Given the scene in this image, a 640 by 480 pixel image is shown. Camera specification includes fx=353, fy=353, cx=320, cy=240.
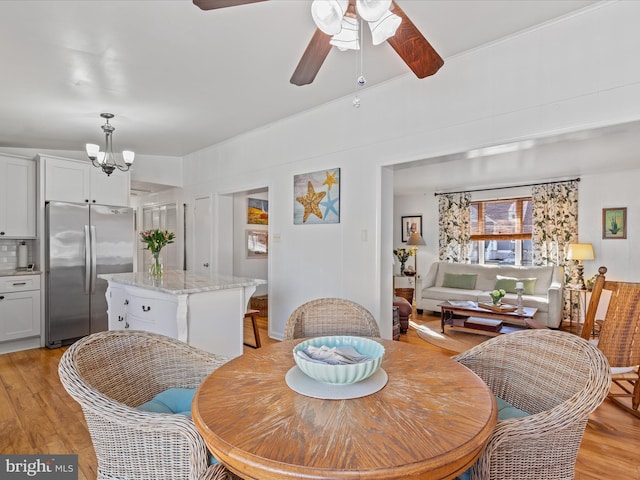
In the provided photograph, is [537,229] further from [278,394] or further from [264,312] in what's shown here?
[278,394]

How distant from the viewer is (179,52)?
256cm

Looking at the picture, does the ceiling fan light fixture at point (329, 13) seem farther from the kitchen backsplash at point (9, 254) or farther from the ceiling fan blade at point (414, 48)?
the kitchen backsplash at point (9, 254)

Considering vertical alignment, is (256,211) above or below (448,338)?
above

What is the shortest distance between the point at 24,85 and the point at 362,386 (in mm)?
3644

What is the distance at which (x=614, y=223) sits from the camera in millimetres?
5469

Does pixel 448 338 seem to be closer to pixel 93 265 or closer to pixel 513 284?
pixel 513 284

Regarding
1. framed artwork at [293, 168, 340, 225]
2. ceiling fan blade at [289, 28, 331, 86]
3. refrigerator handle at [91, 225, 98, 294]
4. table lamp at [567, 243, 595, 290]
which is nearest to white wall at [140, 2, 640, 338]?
framed artwork at [293, 168, 340, 225]

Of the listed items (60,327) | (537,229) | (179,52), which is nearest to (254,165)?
(179,52)

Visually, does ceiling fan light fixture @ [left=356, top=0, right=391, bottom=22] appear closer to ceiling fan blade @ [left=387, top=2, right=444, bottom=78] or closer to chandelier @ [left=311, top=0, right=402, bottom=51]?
chandelier @ [left=311, top=0, right=402, bottom=51]

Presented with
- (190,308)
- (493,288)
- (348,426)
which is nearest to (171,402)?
(348,426)

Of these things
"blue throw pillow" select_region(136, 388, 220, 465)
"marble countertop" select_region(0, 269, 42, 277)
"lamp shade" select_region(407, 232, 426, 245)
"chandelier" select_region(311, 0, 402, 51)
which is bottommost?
"blue throw pillow" select_region(136, 388, 220, 465)

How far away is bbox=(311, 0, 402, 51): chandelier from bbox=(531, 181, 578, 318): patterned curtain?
5.75 meters

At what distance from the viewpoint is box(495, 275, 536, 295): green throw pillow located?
5.46 meters

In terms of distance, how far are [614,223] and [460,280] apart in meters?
2.42
